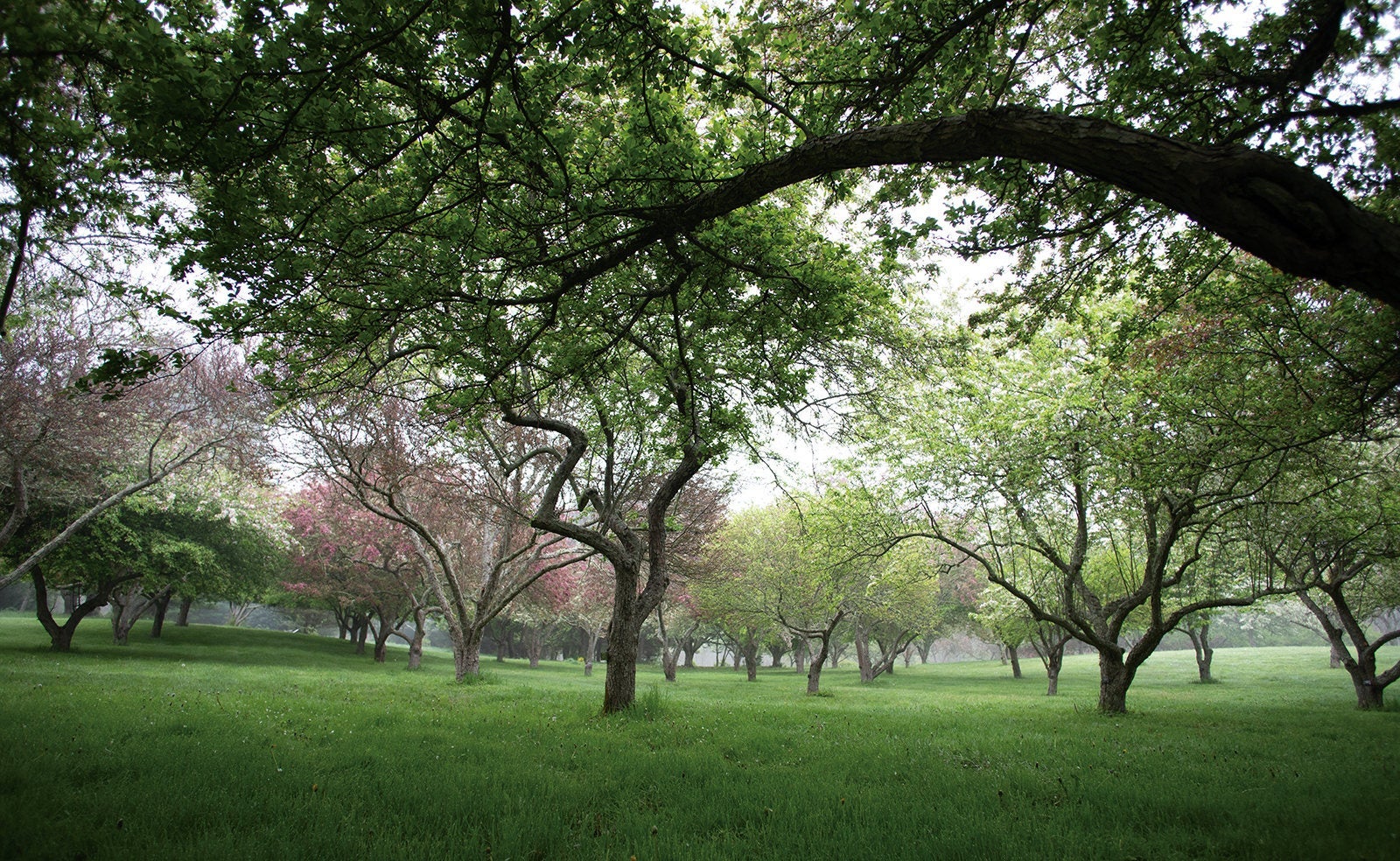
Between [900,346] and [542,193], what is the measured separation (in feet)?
23.1

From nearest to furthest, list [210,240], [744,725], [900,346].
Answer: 1. [210,240]
2. [744,725]
3. [900,346]

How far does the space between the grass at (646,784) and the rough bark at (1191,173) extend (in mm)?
3679

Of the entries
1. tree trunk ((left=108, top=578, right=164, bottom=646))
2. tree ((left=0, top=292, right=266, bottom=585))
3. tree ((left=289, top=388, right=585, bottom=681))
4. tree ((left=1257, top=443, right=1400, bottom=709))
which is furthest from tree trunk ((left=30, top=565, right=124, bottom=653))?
tree ((left=1257, top=443, right=1400, bottom=709))

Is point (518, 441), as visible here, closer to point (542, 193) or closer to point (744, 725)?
point (744, 725)

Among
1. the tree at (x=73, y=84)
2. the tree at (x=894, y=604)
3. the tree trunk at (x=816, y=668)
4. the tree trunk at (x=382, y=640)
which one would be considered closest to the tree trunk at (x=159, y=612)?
the tree trunk at (x=382, y=640)

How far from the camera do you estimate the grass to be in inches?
156

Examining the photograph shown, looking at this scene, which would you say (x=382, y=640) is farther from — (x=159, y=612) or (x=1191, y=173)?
(x=1191, y=173)

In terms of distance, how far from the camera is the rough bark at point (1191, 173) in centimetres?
265

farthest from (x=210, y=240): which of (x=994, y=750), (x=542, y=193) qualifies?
(x=994, y=750)

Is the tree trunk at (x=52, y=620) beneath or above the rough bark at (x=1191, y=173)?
beneath

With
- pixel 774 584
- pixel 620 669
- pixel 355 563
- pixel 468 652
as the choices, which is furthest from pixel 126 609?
pixel 620 669

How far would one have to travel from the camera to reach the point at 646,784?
5684 millimetres

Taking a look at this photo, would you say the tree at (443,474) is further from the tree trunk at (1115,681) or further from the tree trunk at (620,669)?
the tree trunk at (1115,681)

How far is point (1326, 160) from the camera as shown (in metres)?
4.87
